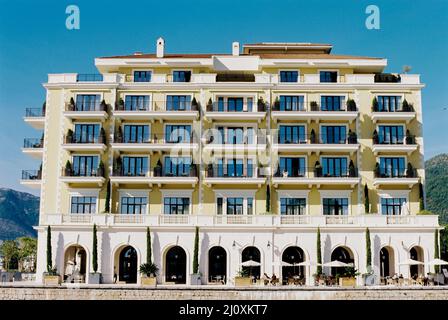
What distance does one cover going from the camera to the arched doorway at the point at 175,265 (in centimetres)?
4347

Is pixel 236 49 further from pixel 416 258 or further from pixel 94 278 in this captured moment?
pixel 94 278

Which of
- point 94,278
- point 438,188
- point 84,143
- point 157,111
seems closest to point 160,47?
point 157,111

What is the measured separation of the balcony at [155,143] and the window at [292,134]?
21.2ft

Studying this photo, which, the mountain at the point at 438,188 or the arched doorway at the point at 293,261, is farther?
the mountain at the point at 438,188

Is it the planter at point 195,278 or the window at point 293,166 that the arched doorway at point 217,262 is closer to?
the planter at point 195,278

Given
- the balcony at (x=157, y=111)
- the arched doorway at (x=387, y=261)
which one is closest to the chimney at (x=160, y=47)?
the balcony at (x=157, y=111)

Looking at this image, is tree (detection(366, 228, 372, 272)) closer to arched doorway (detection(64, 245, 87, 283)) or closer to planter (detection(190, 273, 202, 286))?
planter (detection(190, 273, 202, 286))

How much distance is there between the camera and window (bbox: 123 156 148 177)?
155 feet

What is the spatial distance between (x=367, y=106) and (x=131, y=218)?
1953cm

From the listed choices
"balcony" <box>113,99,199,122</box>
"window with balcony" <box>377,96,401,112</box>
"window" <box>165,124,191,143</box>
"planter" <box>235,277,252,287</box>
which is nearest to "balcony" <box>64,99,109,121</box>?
"balcony" <box>113,99,199,122</box>

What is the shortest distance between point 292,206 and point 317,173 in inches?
120

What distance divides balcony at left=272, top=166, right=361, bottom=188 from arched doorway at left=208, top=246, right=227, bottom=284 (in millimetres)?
6776

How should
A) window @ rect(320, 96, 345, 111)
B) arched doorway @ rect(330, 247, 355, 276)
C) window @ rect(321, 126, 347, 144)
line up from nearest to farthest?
arched doorway @ rect(330, 247, 355, 276) < window @ rect(321, 126, 347, 144) < window @ rect(320, 96, 345, 111)
